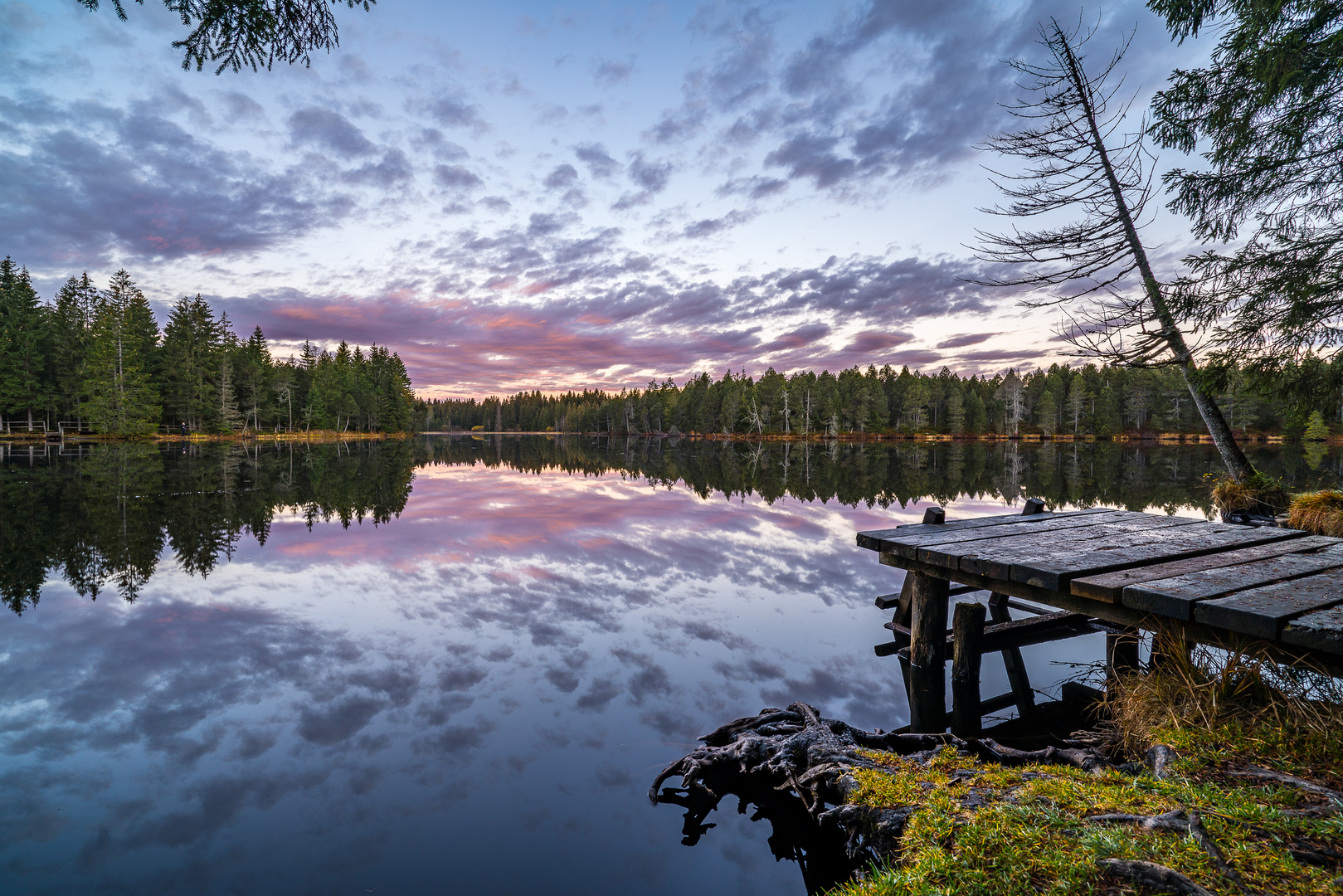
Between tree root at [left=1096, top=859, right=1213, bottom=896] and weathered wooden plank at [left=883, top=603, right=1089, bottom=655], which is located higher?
tree root at [left=1096, top=859, right=1213, bottom=896]

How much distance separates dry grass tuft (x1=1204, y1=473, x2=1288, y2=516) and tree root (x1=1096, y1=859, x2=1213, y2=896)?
12.8 metres

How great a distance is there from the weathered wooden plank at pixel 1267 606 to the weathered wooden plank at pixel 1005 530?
2083 millimetres

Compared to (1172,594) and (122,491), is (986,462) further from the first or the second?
(122,491)

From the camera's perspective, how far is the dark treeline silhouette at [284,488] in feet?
35.9

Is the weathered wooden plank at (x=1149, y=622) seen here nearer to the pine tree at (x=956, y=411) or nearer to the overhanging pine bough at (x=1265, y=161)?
the overhanging pine bough at (x=1265, y=161)

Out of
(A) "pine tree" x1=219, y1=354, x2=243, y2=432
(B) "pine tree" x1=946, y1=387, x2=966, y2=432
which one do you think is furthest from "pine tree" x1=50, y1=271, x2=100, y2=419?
(B) "pine tree" x1=946, y1=387, x2=966, y2=432

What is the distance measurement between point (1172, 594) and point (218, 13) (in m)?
9.84

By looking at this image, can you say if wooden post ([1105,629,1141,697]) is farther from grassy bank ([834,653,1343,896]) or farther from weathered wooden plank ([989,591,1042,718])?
grassy bank ([834,653,1343,896])

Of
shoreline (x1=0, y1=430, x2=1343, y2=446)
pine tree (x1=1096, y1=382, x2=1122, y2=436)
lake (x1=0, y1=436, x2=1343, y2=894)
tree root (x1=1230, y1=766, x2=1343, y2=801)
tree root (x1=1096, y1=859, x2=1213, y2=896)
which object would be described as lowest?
lake (x1=0, y1=436, x2=1343, y2=894)

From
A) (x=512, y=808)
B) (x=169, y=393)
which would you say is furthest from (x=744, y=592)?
(x=169, y=393)

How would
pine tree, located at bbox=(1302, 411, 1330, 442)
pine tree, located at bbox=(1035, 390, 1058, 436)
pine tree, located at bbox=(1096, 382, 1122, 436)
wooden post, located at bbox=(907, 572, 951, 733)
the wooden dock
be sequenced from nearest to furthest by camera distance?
1. the wooden dock
2. wooden post, located at bbox=(907, 572, 951, 733)
3. pine tree, located at bbox=(1302, 411, 1330, 442)
4. pine tree, located at bbox=(1096, 382, 1122, 436)
5. pine tree, located at bbox=(1035, 390, 1058, 436)

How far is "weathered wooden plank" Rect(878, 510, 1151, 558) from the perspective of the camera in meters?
5.87

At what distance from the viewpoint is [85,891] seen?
3.40 metres

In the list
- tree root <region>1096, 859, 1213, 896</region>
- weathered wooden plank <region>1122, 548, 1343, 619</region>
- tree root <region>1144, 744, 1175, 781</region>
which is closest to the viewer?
tree root <region>1096, 859, 1213, 896</region>
